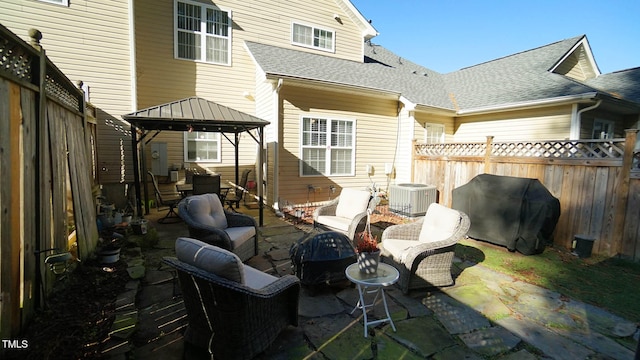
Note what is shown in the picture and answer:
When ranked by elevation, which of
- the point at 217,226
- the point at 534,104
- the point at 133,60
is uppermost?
the point at 133,60

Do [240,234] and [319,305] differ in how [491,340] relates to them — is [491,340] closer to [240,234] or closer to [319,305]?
[319,305]

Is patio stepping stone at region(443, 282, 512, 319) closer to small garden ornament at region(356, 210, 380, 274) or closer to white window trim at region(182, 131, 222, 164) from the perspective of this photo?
small garden ornament at region(356, 210, 380, 274)

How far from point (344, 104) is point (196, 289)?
7.44 m

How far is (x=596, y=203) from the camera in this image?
546 centimetres

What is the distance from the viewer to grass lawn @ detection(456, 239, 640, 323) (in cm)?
367

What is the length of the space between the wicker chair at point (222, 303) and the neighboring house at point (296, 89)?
5698mm

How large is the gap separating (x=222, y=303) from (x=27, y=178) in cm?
210

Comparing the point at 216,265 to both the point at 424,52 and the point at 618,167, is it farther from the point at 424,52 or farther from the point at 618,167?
the point at 424,52

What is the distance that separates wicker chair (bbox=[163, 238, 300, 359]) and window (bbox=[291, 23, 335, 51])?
32.5 ft

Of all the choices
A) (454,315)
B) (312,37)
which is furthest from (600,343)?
(312,37)

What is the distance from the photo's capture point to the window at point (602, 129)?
32.1ft

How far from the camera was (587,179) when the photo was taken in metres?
5.59

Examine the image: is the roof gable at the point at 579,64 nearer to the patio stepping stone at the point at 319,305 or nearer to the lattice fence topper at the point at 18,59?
the patio stepping stone at the point at 319,305

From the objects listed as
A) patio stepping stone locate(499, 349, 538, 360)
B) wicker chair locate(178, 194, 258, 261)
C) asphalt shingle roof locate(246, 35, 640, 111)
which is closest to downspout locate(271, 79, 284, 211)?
asphalt shingle roof locate(246, 35, 640, 111)
